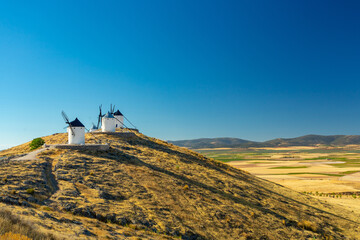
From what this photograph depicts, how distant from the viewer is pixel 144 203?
74.6 feet

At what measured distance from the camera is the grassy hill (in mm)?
17297

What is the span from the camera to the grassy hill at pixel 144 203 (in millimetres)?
17297

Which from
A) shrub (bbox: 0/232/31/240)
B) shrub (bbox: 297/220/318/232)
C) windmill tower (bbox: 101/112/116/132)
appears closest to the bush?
windmill tower (bbox: 101/112/116/132)

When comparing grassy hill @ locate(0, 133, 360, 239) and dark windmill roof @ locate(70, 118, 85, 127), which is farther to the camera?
dark windmill roof @ locate(70, 118, 85, 127)

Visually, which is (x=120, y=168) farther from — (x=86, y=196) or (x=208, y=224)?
(x=208, y=224)

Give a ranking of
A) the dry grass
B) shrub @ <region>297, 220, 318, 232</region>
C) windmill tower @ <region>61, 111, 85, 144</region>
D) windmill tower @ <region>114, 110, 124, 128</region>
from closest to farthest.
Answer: the dry grass → shrub @ <region>297, 220, 318, 232</region> → windmill tower @ <region>61, 111, 85, 144</region> → windmill tower @ <region>114, 110, 124, 128</region>

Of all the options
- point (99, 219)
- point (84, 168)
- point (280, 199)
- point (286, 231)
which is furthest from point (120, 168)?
point (280, 199)

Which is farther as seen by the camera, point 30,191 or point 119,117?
point 119,117

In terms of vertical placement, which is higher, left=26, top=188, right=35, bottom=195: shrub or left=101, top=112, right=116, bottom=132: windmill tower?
left=101, top=112, right=116, bottom=132: windmill tower

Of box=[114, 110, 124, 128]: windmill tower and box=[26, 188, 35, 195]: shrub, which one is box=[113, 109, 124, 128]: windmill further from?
box=[26, 188, 35, 195]: shrub

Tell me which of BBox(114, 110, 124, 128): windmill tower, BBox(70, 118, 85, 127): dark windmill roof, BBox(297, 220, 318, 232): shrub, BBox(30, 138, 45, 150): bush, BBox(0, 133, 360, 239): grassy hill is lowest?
BBox(297, 220, 318, 232): shrub

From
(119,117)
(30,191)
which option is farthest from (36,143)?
(30,191)

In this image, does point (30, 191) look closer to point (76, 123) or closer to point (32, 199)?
point (32, 199)

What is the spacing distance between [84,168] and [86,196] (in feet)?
24.4
